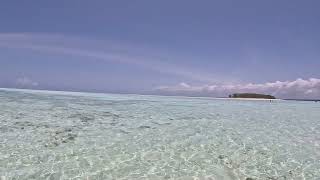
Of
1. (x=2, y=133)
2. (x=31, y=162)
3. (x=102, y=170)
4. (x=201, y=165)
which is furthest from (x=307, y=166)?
(x=2, y=133)

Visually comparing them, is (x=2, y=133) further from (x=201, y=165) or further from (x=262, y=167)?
(x=262, y=167)

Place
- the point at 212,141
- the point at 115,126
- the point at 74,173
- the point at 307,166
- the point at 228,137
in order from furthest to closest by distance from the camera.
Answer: the point at 115,126, the point at 228,137, the point at 212,141, the point at 307,166, the point at 74,173

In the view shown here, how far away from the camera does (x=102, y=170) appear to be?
24.5 feet

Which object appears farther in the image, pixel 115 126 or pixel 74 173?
pixel 115 126

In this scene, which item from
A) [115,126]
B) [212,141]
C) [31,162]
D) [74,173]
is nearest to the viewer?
[74,173]

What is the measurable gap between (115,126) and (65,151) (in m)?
4.72

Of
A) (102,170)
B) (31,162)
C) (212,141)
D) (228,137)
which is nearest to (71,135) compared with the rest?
(31,162)

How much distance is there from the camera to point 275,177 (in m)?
7.60

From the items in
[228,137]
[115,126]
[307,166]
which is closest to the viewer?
[307,166]

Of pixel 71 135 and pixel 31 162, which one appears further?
pixel 71 135

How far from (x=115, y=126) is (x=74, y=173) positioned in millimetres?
6388

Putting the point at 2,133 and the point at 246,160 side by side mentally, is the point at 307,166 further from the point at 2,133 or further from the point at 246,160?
the point at 2,133

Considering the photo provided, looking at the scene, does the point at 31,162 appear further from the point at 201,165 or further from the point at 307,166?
the point at 307,166

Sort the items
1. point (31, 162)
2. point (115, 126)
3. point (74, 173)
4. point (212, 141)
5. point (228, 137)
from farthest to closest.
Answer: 1. point (115, 126)
2. point (228, 137)
3. point (212, 141)
4. point (31, 162)
5. point (74, 173)
